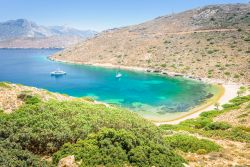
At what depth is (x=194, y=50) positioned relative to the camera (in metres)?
151

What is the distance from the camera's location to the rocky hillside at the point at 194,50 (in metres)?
124

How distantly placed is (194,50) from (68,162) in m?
141

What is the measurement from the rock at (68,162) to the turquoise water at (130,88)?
4981 centimetres

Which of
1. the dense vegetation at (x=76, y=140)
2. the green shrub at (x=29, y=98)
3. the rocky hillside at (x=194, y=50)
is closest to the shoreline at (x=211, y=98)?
the rocky hillside at (x=194, y=50)

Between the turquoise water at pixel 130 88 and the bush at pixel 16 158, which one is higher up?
the bush at pixel 16 158

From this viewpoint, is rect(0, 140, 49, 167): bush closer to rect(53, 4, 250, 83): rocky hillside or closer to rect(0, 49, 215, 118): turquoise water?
rect(0, 49, 215, 118): turquoise water

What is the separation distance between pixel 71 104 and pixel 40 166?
14.2 metres

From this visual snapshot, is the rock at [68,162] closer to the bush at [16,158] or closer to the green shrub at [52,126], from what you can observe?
the bush at [16,158]

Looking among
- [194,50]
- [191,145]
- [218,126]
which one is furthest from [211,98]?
[194,50]

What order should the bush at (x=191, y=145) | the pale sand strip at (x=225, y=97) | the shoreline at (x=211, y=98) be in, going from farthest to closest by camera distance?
the shoreline at (x=211, y=98) < the pale sand strip at (x=225, y=97) < the bush at (x=191, y=145)

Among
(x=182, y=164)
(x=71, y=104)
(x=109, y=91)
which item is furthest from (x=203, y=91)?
(x=182, y=164)

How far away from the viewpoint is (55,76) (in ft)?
445

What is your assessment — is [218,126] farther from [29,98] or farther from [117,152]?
[117,152]

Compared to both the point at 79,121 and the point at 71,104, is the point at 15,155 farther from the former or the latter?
the point at 71,104
